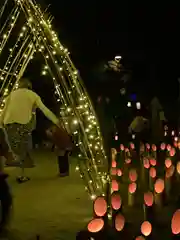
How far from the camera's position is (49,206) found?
7988 mm

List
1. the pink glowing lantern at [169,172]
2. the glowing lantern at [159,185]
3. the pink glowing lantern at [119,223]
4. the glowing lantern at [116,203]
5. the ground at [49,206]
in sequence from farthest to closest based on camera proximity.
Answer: the pink glowing lantern at [169,172] → the glowing lantern at [159,185] → the ground at [49,206] → the glowing lantern at [116,203] → the pink glowing lantern at [119,223]

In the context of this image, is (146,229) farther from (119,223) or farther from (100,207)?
(100,207)

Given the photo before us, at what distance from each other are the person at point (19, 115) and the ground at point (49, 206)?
2.43 feet

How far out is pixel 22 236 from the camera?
6.40m

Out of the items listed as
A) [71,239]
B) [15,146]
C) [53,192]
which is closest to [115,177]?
[53,192]

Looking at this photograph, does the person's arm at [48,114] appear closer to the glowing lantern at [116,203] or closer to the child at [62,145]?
the child at [62,145]

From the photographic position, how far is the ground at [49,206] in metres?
6.66

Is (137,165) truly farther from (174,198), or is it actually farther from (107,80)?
(107,80)

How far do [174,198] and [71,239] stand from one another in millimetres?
2352

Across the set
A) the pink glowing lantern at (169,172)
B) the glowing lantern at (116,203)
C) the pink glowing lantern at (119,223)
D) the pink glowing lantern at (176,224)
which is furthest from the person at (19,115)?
the pink glowing lantern at (176,224)

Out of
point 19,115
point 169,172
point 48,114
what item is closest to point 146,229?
point 169,172

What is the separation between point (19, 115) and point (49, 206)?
1.92 m

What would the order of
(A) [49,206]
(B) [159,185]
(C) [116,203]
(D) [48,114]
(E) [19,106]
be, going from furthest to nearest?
(E) [19,106], (D) [48,114], (A) [49,206], (B) [159,185], (C) [116,203]

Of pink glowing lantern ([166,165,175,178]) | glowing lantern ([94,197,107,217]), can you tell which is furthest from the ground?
pink glowing lantern ([166,165,175,178])
